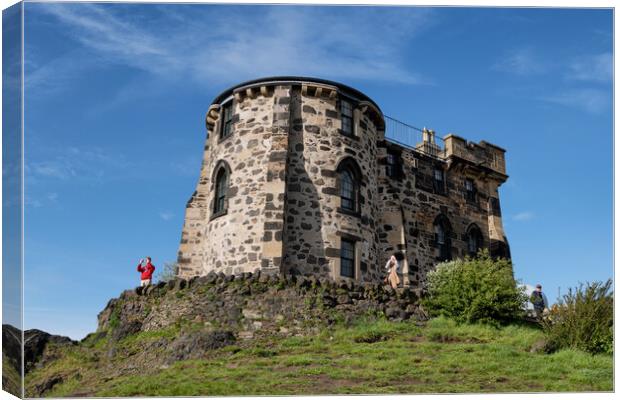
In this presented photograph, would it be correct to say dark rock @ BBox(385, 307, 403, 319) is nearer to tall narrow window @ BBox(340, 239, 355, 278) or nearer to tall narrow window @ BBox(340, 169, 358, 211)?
tall narrow window @ BBox(340, 239, 355, 278)

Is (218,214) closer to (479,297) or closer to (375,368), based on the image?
(479,297)

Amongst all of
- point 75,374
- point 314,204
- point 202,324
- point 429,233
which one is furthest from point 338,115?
point 75,374

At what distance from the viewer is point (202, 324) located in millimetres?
19688

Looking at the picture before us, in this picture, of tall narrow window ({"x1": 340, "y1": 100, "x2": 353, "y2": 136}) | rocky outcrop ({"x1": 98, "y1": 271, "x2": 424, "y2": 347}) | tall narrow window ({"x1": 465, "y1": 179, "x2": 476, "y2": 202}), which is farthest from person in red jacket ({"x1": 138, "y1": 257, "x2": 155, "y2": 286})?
tall narrow window ({"x1": 465, "y1": 179, "x2": 476, "y2": 202})

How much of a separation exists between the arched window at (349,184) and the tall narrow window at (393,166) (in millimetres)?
4367

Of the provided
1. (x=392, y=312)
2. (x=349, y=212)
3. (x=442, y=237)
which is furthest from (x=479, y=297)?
(x=442, y=237)

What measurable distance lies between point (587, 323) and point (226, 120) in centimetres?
1458

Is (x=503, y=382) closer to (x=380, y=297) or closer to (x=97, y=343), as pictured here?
(x=380, y=297)

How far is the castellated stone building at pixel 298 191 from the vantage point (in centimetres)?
2391

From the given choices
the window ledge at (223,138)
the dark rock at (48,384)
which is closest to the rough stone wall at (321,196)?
the window ledge at (223,138)

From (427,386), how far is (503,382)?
1.72 metres

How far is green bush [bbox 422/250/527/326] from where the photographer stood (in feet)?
67.7

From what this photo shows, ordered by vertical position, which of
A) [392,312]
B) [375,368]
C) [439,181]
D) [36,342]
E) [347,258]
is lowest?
[375,368]

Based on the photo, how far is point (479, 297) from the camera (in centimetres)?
2061
